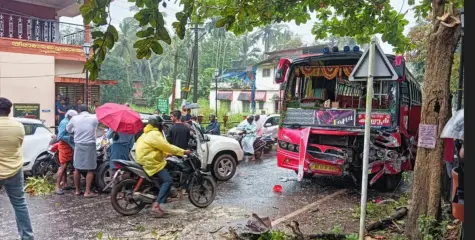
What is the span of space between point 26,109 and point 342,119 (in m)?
12.3

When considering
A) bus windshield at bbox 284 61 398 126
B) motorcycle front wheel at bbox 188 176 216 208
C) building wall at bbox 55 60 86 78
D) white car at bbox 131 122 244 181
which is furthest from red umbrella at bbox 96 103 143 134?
building wall at bbox 55 60 86 78

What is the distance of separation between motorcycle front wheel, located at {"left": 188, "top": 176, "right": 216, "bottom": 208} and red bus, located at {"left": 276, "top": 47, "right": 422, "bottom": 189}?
2108 millimetres

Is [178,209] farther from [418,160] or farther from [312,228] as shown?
[418,160]

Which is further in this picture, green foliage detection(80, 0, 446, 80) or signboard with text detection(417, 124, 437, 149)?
signboard with text detection(417, 124, 437, 149)

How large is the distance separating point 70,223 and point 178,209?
1.67m

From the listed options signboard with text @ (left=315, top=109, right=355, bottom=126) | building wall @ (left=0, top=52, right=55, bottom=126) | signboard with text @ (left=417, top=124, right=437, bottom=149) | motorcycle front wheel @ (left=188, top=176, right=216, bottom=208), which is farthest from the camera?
building wall @ (left=0, top=52, right=55, bottom=126)

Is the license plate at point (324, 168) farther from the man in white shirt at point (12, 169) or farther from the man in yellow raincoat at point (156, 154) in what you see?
the man in white shirt at point (12, 169)

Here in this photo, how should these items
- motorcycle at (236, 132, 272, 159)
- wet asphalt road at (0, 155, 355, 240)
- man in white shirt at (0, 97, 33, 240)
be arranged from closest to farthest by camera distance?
man in white shirt at (0, 97, 33, 240) < wet asphalt road at (0, 155, 355, 240) < motorcycle at (236, 132, 272, 159)

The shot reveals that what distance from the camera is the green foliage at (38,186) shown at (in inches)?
287

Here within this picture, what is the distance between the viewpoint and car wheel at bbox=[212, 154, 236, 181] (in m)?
8.71

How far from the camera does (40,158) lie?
27.1 ft

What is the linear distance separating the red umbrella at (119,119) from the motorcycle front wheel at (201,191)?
63.4 inches

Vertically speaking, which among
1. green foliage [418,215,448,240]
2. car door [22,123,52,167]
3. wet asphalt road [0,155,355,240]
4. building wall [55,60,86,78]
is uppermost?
building wall [55,60,86,78]

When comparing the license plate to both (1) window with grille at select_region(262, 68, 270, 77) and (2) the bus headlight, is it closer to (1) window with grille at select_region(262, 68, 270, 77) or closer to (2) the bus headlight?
(2) the bus headlight
